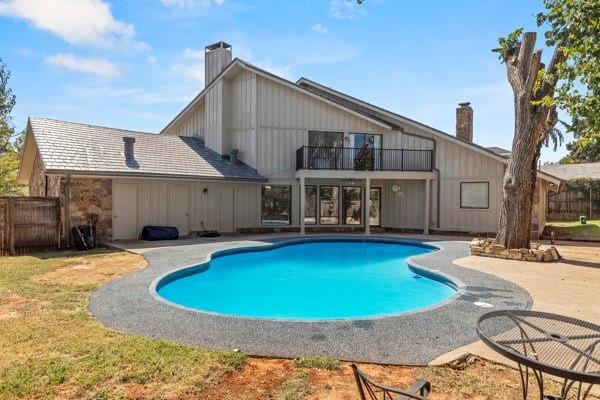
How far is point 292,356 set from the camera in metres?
3.88

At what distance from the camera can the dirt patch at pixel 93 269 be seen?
736cm

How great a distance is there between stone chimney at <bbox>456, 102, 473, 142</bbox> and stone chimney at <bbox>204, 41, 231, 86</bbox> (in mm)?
12453

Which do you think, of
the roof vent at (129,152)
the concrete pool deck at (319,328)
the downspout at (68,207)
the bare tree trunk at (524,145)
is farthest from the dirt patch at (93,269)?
the bare tree trunk at (524,145)

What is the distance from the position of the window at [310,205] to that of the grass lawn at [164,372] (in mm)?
13398

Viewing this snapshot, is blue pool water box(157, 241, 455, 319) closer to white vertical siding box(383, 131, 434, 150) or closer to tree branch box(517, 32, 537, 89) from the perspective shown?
tree branch box(517, 32, 537, 89)

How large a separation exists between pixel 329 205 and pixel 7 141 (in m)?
21.7

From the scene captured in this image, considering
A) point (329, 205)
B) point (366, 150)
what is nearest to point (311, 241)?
point (329, 205)

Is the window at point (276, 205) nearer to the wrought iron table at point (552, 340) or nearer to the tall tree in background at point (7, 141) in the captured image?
the wrought iron table at point (552, 340)

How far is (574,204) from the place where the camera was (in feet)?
80.2

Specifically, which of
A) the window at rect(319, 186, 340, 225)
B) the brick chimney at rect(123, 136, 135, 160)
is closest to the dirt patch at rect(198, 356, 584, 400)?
the brick chimney at rect(123, 136, 135, 160)

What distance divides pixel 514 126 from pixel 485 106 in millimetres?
9491

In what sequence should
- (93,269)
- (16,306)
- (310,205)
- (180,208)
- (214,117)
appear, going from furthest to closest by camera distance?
(214,117), (310,205), (180,208), (93,269), (16,306)

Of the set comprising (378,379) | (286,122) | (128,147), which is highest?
(286,122)

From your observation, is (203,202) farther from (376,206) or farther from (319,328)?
(319,328)
